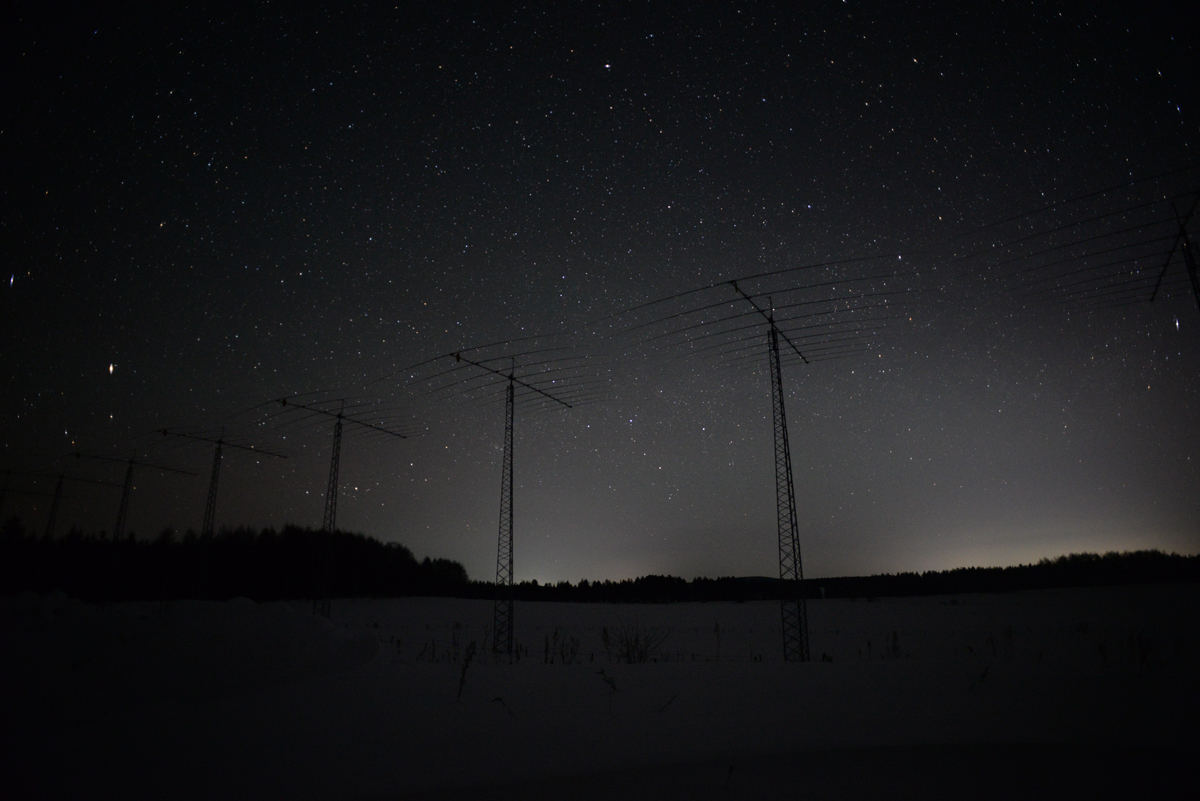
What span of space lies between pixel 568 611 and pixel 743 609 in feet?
34.4

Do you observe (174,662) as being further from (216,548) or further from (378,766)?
(216,548)

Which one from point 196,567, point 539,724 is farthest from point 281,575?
point 539,724

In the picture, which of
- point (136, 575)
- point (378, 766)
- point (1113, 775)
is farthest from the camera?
point (136, 575)

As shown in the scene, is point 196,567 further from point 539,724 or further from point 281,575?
point 539,724

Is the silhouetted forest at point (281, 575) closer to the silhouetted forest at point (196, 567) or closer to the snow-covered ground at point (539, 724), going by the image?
the silhouetted forest at point (196, 567)

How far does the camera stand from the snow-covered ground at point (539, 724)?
12.0ft

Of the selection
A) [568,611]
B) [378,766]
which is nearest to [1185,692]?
[378,766]

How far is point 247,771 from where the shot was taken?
3.96 meters

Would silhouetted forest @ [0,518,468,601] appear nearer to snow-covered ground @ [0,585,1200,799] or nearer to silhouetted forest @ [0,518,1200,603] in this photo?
silhouetted forest @ [0,518,1200,603]

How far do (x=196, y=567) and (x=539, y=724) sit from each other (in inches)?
2024

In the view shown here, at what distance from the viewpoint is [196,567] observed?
45.1 metres

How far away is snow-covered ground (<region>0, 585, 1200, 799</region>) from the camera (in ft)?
12.0

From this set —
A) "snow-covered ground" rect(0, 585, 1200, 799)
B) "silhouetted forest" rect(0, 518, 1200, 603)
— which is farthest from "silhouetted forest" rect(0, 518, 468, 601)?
"snow-covered ground" rect(0, 585, 1200, 799)

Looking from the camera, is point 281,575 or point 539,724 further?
point 281,575
